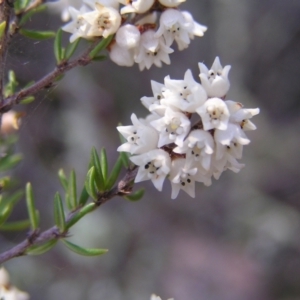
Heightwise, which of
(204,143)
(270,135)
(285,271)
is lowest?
(285,271)

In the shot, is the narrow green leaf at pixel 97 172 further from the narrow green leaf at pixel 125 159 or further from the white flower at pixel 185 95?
the white flower at pixel 185 95

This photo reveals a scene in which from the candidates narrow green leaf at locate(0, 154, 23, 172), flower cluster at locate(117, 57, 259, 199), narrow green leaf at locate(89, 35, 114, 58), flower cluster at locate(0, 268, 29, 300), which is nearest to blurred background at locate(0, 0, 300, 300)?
narrow green leaf at locate(0, 154, 23, 172)

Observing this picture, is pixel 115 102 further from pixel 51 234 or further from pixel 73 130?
pixel 51 234

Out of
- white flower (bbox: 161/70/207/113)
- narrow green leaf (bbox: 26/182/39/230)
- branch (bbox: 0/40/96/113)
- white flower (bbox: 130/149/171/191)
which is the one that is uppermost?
white flower (bbox: 161/70/207/113)

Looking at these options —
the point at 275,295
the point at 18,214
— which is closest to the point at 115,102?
the point at 18,214

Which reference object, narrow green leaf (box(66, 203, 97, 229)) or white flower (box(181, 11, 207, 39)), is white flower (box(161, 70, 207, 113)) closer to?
white flower (box(181, 11, 207, 39))

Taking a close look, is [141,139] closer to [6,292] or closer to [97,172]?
[97,172]

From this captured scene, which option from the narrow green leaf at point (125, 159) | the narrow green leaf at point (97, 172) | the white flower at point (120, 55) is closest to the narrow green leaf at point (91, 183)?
the narrow green leaf at point (97, 172)
